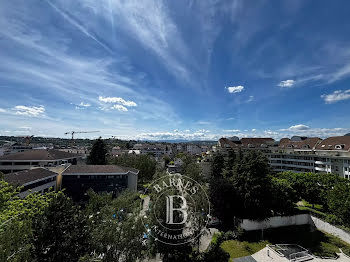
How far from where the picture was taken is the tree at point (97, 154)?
151 ft

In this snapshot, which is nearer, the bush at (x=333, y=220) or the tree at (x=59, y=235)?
the tree at (x=59, y=235)

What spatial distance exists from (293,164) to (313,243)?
34.4m

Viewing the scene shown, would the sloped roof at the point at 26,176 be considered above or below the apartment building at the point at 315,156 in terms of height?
below

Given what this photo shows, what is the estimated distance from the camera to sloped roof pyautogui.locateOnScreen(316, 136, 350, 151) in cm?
3747

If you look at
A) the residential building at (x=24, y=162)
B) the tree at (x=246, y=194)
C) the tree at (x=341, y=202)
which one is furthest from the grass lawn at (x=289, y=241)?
the residential building at (x=24, y=162)

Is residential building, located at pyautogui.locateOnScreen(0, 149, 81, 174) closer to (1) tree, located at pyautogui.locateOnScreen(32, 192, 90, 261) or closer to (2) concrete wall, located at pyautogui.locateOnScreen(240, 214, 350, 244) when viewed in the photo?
(1) tree, located at pyautogui.locateOnScreen(32, 192, 90, 261)

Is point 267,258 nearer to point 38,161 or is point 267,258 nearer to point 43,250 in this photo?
point 43,250

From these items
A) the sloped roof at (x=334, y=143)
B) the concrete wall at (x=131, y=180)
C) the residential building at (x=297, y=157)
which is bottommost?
the concrete wall at (x=131, y=180)

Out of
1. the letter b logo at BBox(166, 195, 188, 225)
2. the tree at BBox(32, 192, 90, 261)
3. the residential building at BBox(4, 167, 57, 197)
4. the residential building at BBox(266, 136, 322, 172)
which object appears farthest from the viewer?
the residential building at BBox(266, 136, 322, 172)

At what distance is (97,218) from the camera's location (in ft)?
39.0

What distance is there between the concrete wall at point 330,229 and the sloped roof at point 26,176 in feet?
128

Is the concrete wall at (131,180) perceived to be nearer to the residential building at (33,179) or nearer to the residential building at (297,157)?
the residential building at (33,179)

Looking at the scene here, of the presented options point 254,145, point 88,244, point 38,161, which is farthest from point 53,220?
point 254,145

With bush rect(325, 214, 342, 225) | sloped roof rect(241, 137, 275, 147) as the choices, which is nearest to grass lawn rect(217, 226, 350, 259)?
bush rect(325, 214, 342, 225)
